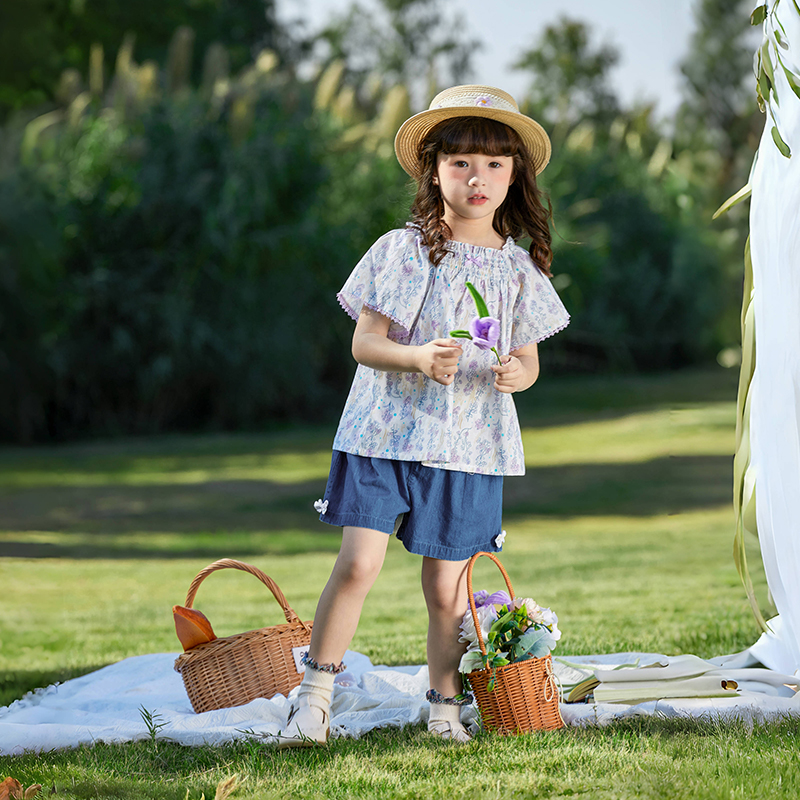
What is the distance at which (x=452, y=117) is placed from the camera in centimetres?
238

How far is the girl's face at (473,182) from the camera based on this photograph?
2.32 meters

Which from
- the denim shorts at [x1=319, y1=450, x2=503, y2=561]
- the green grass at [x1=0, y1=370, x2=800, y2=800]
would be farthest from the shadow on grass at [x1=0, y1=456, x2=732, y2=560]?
the denim shorts at [x1=319, y1=450, x2=503, y2=561]

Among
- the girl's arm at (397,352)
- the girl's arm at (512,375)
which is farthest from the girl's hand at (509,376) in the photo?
the girl's arm at (397,352)

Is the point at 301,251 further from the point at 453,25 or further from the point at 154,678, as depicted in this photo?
the point at 453,25

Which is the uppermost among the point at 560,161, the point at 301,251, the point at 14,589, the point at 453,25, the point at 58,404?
the point at 453,25

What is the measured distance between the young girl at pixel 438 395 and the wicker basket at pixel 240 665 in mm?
418

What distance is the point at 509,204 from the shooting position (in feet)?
8.22

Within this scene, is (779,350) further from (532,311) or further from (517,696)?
(517,696)

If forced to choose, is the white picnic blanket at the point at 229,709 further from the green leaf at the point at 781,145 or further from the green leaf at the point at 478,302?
the green leaf at the point at 781,145

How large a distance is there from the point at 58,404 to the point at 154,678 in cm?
742

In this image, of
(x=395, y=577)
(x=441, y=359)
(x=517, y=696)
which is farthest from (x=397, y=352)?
(x=395, y=577)

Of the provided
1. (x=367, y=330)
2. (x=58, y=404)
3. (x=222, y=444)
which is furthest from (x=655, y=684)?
(x=58, y=404)

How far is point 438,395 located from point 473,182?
18.9 inches

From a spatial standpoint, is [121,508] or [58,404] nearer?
[121,508]
